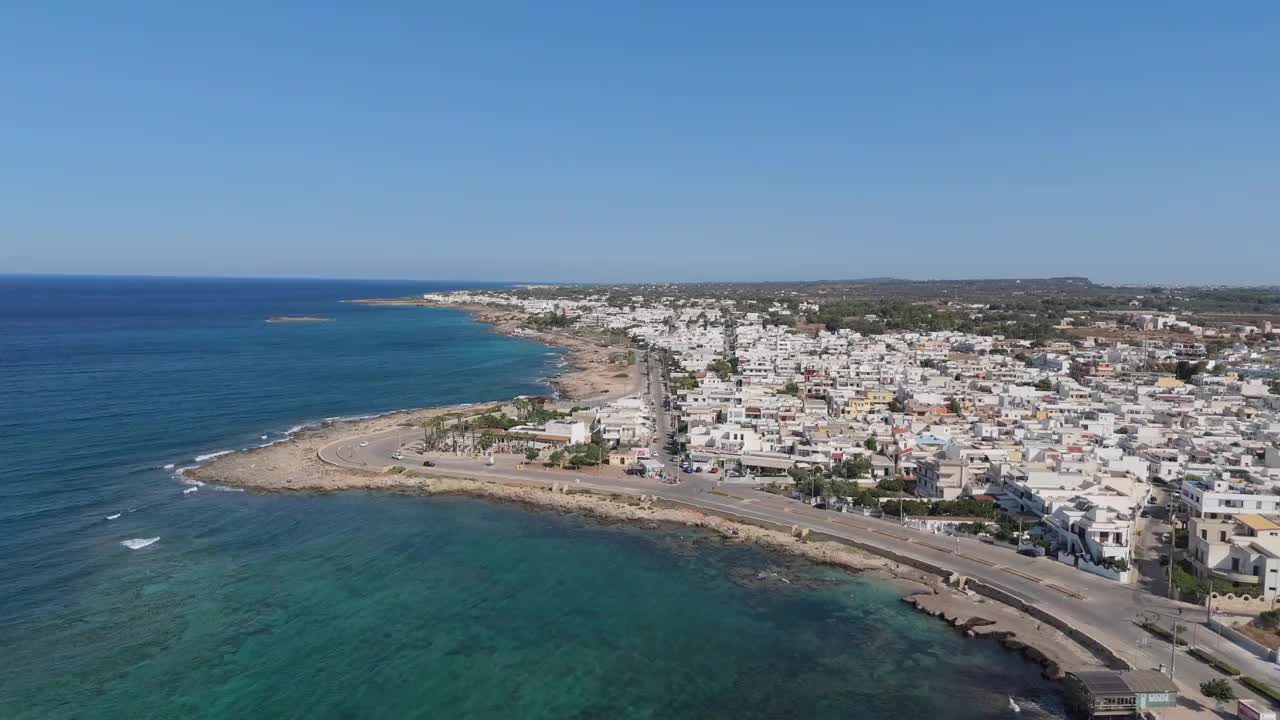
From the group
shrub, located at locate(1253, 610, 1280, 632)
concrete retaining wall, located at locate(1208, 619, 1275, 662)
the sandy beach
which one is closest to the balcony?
shrub, located at locate(1253, 610, 1280, 632)

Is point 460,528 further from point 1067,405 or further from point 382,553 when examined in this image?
point 1067,405

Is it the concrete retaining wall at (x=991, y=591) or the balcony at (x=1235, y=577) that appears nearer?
the concrete retaining wall at (x=991, y=591)

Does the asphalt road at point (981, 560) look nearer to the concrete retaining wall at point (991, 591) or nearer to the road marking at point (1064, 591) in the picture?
the road marking at point (1064, 591)

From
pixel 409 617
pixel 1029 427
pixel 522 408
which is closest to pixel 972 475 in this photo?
pixel 1029 427

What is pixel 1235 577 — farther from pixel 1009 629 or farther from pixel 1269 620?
pixel 1009 629

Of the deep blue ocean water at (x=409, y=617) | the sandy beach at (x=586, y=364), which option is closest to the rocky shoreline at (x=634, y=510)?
Result: the deep blue ocean water at (x=409, y=617)

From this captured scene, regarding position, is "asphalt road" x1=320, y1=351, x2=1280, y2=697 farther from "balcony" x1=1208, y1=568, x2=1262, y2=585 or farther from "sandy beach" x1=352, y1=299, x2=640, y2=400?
"sandy beach" x1=352, y1=299, x2=640, y2=400
